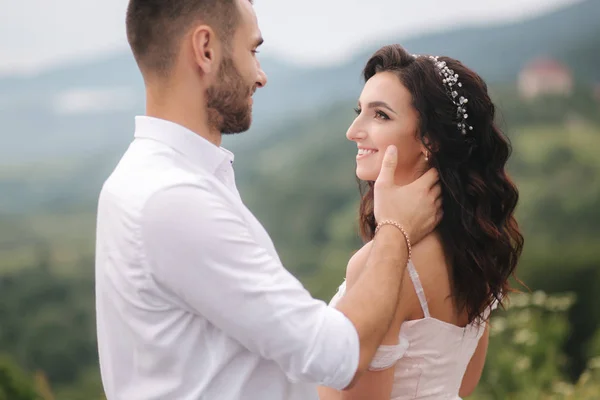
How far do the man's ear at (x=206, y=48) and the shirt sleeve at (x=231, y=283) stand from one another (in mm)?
285

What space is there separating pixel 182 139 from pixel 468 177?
84 centimetres

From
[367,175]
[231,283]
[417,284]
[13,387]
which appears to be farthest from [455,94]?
[13,387]

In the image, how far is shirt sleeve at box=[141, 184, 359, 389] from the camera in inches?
52.5

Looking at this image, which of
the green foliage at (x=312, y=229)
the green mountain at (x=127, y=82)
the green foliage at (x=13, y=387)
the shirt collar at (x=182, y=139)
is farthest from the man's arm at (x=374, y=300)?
the green mountain at (x=127, y=82)

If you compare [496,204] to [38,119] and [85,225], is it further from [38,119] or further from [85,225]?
[38,119]

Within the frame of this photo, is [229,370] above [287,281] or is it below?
below

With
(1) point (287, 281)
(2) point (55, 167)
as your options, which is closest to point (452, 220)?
(1) point (287, 281)

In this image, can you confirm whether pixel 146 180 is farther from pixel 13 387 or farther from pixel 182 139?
pixel 13 387

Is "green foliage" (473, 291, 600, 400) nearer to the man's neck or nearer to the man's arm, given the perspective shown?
the man's arm

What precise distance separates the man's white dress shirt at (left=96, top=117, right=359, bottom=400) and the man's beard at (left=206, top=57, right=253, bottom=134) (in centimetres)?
7

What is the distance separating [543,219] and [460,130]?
3.81 meters

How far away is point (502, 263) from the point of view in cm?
201

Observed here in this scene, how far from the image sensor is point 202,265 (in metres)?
1.34

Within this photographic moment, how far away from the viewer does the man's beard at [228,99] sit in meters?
1.52
